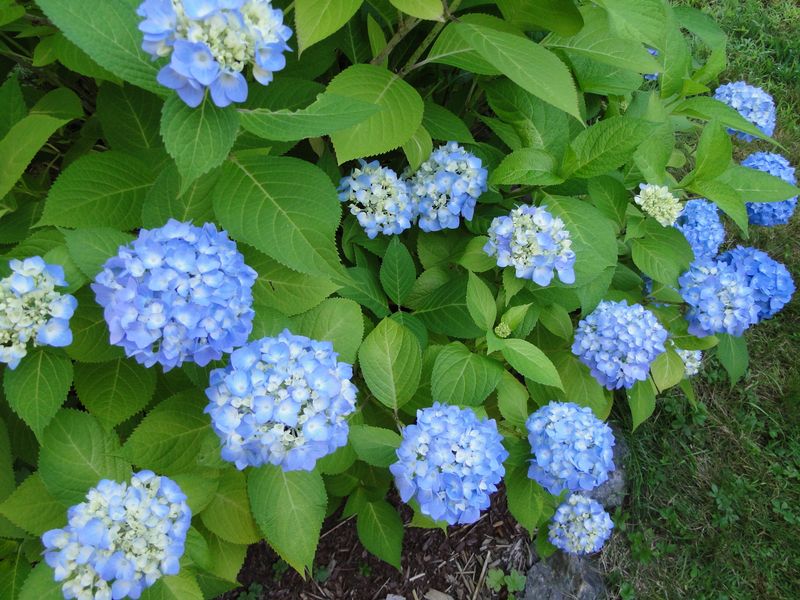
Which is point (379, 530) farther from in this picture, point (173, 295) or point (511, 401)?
point (173, 295)

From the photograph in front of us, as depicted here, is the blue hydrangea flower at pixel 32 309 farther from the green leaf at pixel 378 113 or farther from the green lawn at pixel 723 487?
the green lawn at pixel 723 487

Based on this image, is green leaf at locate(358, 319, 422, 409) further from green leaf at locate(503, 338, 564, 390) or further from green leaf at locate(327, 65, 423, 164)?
green leaf at locate(327, 65, 423, 164)

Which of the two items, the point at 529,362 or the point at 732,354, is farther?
the point at 732,354

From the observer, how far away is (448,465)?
158cm

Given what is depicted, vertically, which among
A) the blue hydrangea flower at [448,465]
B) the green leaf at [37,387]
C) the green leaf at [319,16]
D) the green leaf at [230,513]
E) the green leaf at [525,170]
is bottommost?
the green leaf at [230,513]

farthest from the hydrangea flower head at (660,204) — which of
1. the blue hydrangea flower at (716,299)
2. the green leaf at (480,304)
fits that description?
the green leaf at (480,304)

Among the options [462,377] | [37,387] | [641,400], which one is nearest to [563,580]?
[641,400]

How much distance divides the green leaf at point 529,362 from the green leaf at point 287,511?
643 millimetres

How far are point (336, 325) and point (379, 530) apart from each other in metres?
0.88

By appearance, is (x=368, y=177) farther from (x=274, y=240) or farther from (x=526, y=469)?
(x=526, y=469)

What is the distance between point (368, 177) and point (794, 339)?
2.76 metres

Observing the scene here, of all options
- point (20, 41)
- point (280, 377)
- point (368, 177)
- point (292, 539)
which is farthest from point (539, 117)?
point (20, 41)

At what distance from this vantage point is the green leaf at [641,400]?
7.72 ft

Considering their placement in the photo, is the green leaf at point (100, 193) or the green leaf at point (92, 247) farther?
the green leaf at point (100, 193)
